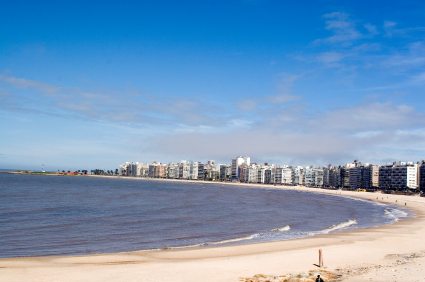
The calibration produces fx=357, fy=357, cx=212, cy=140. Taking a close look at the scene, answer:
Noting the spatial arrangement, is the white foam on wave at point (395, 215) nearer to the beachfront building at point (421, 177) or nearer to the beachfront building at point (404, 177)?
the beachfront building at point (421, 177)

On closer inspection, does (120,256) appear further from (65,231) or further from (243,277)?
(65,231)

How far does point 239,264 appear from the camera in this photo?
18.2m

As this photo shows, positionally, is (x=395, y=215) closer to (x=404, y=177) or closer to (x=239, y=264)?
(x=239, y=264)

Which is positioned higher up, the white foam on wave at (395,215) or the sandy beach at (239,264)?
the sandy beach at (239,264)

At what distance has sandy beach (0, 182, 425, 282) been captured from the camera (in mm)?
15273

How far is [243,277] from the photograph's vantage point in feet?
50.6

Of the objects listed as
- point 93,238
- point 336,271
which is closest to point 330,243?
point 336,271

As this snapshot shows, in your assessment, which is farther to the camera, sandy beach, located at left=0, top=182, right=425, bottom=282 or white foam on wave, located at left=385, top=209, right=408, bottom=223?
white foam on wave, located at left=385, top=209, right=408, bottom=223

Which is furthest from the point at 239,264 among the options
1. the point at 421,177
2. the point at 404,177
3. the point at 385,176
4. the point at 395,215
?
the point at 385,176

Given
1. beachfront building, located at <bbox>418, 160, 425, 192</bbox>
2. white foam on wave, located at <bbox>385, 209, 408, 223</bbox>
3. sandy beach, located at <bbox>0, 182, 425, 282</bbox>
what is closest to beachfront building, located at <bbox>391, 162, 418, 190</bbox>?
beachfront building, located at <bbox>418, 160, 425, 192</bbox>

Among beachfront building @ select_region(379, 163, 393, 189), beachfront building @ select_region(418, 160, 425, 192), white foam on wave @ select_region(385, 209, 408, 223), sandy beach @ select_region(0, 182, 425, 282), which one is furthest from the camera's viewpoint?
beachfront building @ select_region(379, 163, 393, 189)

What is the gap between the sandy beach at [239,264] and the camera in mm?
15273

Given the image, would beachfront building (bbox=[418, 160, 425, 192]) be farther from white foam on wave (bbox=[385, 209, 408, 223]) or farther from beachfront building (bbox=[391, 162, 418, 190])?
white foam on wave (bbox=[385, 209, 408, 223])

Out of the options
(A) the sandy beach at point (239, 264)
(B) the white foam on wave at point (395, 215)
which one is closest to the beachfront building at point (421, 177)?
(B) the white foam on wave at point (395, 215)
